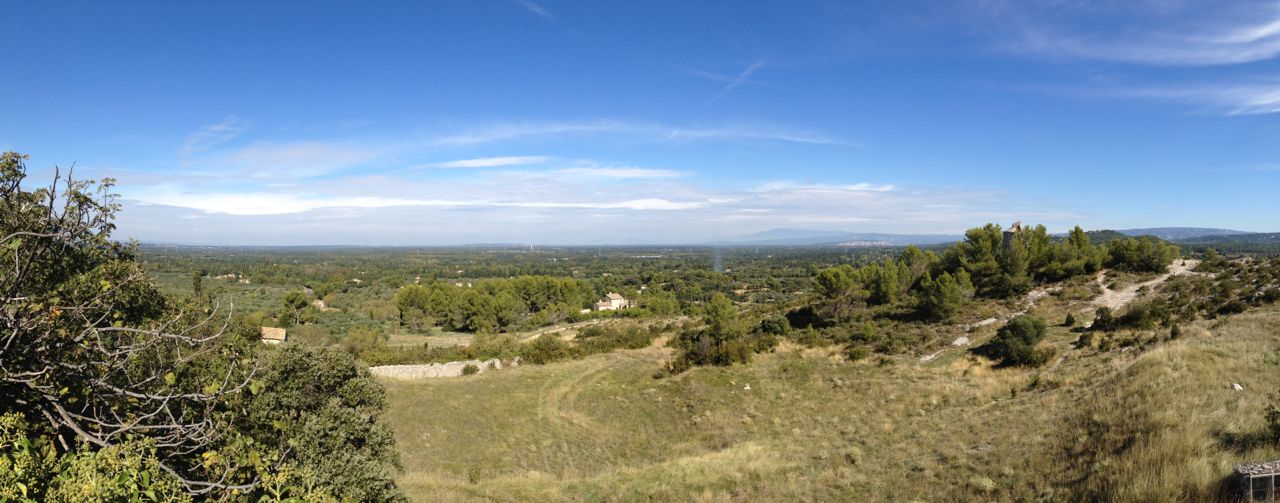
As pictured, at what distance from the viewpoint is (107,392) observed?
4.08 m

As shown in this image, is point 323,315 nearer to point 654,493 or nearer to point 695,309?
point 695,309

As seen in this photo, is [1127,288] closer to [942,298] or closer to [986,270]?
[986,270]

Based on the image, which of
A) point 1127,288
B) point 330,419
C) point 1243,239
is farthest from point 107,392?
point 1243,239

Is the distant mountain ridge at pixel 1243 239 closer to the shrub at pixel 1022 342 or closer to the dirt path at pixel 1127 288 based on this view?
the dirt path at pixel 1127 288

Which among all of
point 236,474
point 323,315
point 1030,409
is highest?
point 236,474

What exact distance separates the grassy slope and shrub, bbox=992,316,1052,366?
2.94 ft

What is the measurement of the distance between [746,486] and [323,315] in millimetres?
54923

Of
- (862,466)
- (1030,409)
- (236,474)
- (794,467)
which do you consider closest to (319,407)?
(236,474)

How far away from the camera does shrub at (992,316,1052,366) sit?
18625 mm

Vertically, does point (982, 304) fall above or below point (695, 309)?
above

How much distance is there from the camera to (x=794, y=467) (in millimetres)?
11992

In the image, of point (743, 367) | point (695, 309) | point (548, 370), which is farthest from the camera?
point (695, 309)

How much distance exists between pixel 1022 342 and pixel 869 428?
9.48 m

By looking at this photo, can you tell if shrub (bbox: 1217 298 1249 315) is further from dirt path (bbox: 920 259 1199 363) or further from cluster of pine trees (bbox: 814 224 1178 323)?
cluster of pine trees (bbox: 814 224 1178 323)
